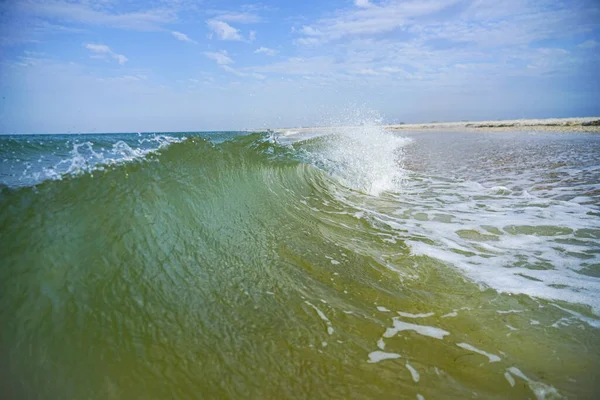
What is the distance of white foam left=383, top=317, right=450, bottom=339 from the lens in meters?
2.41

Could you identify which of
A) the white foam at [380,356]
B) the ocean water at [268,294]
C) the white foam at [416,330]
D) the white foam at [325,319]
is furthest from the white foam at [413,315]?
the white foam at [325,319]

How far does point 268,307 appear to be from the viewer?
2.61 meters

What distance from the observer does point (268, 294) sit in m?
2.81

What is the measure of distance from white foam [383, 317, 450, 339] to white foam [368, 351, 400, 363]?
0.21 meters

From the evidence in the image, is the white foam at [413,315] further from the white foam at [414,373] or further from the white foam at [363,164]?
the white foam at [363,164]

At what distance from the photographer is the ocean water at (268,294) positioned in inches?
74.9

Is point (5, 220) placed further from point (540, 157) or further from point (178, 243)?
point (540, 157)

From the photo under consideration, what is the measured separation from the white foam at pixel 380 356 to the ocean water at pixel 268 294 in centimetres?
1

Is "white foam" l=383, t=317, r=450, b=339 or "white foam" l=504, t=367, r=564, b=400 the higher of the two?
"white foam" l=383, t=317, r=450, b=339

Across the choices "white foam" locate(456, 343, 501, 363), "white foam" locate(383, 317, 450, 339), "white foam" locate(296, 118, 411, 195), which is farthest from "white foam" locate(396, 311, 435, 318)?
"white foam" locate(296, 118, 411, 195)

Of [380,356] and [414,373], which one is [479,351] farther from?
[380,356]

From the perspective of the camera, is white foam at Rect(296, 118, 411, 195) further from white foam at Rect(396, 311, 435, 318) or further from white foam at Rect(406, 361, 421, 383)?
white foam at Rect(406, 361, 421, 383)

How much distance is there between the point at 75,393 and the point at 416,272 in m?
3.13

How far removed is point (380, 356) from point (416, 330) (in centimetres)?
48
